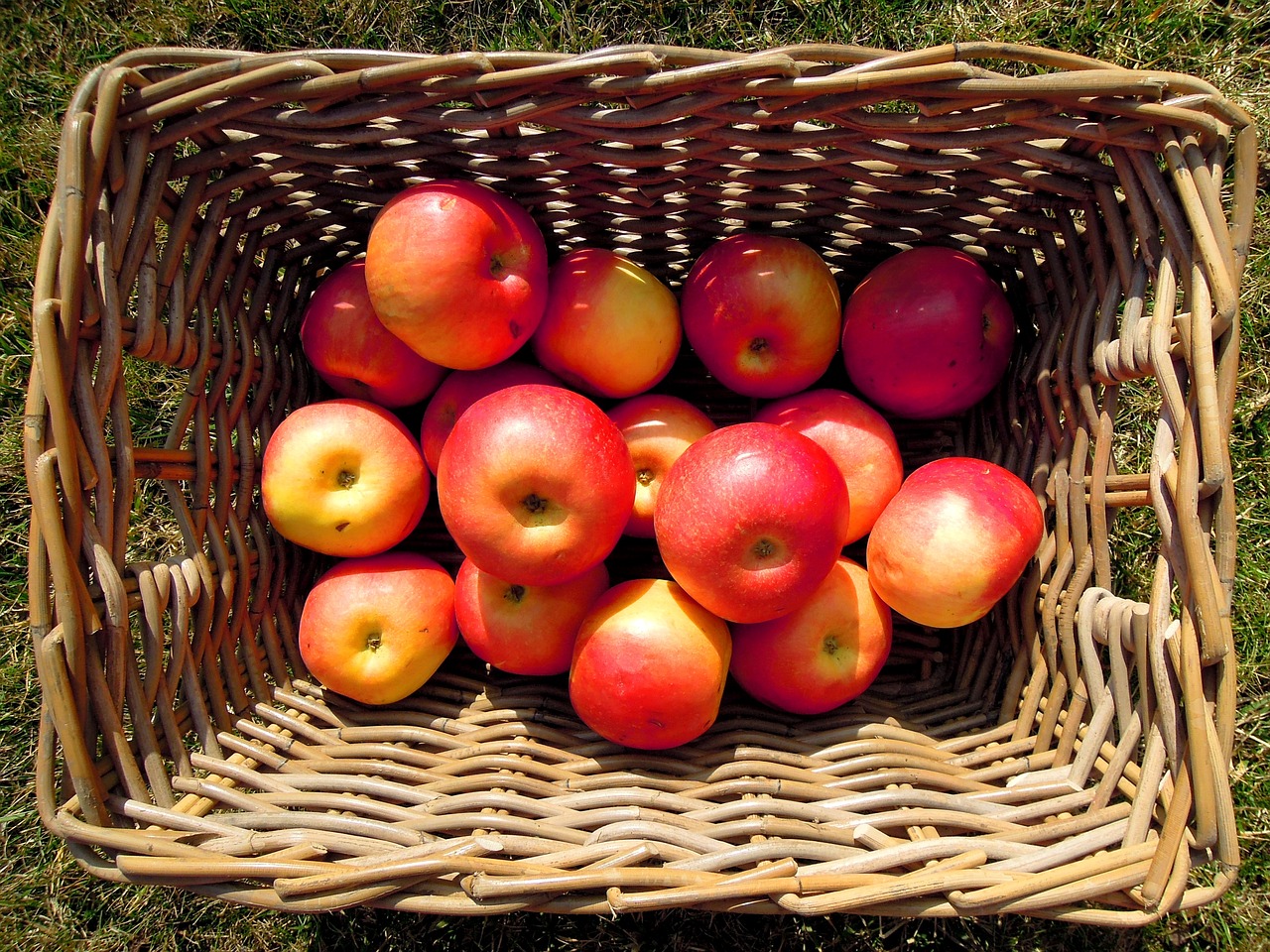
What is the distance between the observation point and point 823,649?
4.61ft

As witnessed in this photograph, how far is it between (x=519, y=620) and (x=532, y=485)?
312 millimetres

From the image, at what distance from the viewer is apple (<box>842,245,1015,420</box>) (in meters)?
1.48

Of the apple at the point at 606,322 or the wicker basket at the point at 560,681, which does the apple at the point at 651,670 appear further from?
the apple at the point at 606,322

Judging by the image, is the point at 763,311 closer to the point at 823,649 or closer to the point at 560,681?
the point at 823,649

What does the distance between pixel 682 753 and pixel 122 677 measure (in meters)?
0.91

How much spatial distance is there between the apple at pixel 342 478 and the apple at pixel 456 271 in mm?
210

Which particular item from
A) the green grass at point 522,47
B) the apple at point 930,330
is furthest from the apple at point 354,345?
the green grass at point 522,47

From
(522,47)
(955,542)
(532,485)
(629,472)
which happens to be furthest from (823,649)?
(522,47)

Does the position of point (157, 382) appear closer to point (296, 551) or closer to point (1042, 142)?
point (296, 551)

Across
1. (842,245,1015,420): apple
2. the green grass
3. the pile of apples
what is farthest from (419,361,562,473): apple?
the green grass

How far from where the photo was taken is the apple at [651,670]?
128 cm

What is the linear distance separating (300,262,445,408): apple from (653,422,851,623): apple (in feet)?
2.02

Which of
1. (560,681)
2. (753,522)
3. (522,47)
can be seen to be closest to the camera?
(753,522)

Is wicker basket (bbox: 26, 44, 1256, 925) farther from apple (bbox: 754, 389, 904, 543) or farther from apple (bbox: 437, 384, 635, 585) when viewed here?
apple (bbox: 437, 384, 635, 585)
